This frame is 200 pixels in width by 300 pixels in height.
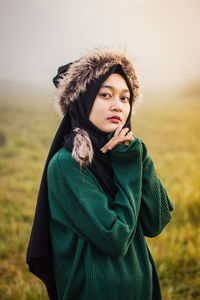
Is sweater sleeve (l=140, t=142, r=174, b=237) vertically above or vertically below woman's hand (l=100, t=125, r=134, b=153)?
below

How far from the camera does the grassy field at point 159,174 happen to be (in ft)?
8.48

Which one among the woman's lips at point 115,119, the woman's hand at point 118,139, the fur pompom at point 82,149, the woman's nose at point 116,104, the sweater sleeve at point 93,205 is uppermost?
the woman's nose at point 116,104

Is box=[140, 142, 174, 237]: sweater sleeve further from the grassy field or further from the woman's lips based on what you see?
the grassy field

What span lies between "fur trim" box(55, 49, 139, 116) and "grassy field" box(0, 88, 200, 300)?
191 cm

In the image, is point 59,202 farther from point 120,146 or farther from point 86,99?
point 86,99

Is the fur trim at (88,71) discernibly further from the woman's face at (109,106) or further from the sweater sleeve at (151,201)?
the sweater sleeve at (151,201)

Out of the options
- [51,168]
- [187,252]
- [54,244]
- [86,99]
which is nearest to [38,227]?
[54,244]

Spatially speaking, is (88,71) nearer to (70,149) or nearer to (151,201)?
(70,149)

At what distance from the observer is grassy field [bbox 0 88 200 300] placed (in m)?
2.59

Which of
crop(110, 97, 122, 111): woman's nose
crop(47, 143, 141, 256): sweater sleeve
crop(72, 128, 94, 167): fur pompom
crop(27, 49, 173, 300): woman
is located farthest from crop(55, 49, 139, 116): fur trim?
crop(47, 143, 141, 256): sweater sleeve

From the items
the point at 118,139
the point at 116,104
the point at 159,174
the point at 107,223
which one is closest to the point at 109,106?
the point at 116,104

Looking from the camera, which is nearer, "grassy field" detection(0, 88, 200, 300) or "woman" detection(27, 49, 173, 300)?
"woman" detection(27, 49, 173, 300)

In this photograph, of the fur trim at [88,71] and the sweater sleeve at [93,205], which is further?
the fur trim at [88,71]

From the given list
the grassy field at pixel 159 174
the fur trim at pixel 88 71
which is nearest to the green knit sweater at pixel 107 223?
the fur trim at pixel 88 71
